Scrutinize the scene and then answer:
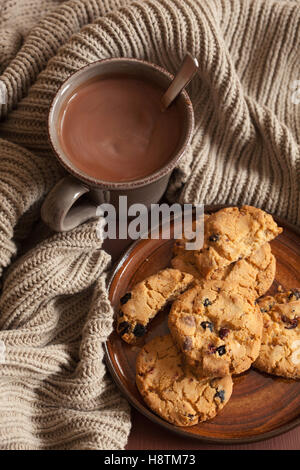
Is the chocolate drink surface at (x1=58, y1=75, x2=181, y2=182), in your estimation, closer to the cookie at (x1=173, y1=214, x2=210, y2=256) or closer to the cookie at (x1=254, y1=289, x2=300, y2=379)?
the cookie at (x1=173, y1=214, x2=210, y2=256)

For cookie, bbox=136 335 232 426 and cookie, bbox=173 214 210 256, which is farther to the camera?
cookie, bbox=173 214 210 256

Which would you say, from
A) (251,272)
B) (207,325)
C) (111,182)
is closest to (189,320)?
(207,325)

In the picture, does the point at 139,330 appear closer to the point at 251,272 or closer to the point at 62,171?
the point at 251,272

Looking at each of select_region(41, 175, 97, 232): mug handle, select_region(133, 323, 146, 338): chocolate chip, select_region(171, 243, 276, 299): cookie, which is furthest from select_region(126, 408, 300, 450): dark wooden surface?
select_region(41, 175, 97, 232): mug handle

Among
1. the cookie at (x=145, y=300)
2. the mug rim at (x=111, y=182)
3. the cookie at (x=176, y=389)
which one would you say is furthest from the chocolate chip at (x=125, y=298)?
the mug rim at (x=111, y=182)

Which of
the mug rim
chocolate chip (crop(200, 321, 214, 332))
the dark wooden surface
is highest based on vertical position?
the mug rim

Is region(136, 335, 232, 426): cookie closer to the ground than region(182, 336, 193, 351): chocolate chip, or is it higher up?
closer to the ground

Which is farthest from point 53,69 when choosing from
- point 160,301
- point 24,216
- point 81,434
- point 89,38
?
point 81,434

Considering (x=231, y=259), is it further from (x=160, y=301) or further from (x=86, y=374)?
(x=86, y=374)
